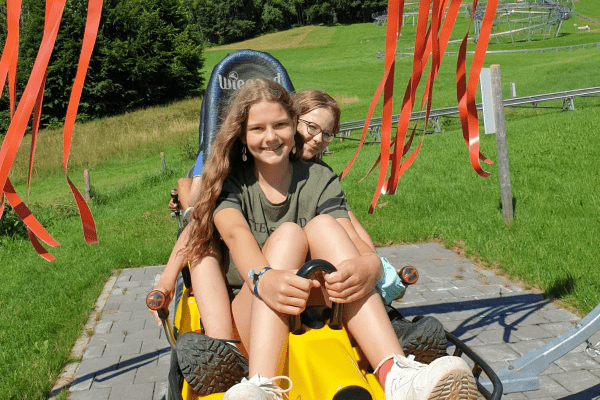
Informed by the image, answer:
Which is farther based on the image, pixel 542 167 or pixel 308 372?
pixel 542 167

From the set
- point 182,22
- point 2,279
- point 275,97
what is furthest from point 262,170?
point 182,22

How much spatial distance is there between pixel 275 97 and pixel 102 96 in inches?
1292

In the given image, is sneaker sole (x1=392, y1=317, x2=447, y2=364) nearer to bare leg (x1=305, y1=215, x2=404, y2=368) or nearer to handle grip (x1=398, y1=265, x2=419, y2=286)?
bare leg (x1=305, y1=215, x2=404, y2=368)

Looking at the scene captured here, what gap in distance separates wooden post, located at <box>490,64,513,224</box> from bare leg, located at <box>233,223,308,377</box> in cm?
471

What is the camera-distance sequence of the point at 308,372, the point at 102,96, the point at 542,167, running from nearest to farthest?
1. the point at 308,372
2. the point at 542,167
3. the point at 102,96

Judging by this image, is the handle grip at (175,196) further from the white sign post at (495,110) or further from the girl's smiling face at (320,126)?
the white sign post at (495,110)

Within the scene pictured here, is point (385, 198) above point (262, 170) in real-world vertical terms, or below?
below

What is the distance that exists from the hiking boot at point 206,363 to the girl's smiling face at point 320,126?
137 centimetres

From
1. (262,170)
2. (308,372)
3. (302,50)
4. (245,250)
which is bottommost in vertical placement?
(302,50)

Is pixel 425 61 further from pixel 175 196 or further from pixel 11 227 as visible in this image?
pixel 11 227

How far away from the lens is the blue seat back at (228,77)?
4336 millimetres

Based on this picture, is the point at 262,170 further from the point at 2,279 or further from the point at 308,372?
the point at 2,279

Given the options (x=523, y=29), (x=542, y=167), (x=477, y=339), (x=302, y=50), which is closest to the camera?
(x=477, y=339)

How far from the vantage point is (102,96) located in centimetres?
3309
